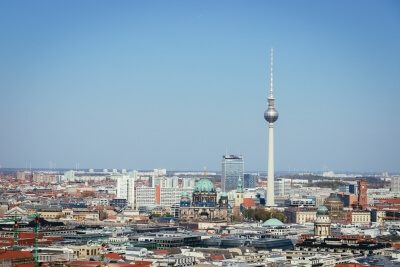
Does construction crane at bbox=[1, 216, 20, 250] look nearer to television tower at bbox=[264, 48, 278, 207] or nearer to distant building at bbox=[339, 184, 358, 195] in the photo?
television tower at bbox=[264, 48, 278, 207]

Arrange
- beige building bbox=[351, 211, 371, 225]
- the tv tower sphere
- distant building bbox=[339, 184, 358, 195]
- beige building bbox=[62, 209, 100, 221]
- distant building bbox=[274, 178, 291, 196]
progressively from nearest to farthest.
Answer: beige building bbox=[62, 209, 100, 221] → beige building bbox=[351, 211, 371, 225] → the tv tower sphere → distant building bbox=[339, 184, 358, 195] → distant building bbox=[274, 178, 291, 196]

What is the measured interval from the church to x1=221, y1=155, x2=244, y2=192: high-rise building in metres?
36.3

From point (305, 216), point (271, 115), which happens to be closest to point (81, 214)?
point (271, 115)

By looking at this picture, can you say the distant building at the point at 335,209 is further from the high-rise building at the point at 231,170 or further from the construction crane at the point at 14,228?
the high-rise building at the point at 231,170

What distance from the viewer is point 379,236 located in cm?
6181

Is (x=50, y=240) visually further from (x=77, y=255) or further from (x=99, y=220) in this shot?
(x=99, y=220)

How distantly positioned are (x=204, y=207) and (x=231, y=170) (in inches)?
1646

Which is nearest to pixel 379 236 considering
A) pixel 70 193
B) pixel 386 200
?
pixel 386 200

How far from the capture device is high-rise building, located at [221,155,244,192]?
117 metres

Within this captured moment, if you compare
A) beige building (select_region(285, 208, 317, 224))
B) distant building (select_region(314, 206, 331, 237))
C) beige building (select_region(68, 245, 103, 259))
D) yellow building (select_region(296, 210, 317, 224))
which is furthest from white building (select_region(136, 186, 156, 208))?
beige building (select_region(68, 245, 103, 259))

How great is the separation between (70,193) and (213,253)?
204ft

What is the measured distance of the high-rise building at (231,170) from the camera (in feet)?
385

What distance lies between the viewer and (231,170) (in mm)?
119000

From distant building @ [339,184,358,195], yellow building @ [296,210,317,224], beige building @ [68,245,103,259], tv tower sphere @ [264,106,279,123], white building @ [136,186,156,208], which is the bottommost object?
beige building @ [68,245,103,259]
